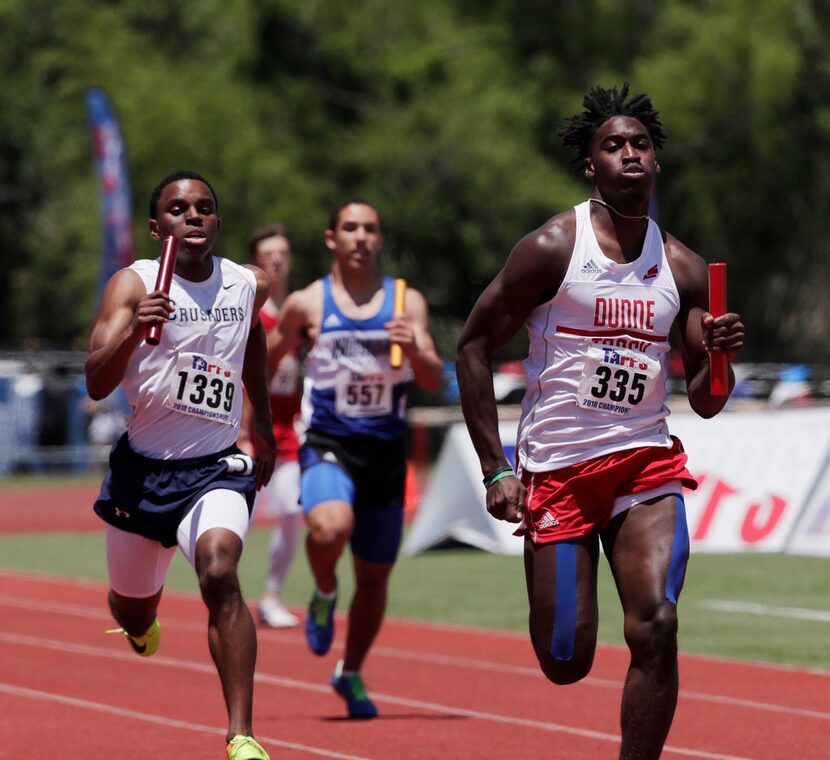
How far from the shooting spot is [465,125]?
117 feet

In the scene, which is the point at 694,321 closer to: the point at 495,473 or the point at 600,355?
the point at 600,355

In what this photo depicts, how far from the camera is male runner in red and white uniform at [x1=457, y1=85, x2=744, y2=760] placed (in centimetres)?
574

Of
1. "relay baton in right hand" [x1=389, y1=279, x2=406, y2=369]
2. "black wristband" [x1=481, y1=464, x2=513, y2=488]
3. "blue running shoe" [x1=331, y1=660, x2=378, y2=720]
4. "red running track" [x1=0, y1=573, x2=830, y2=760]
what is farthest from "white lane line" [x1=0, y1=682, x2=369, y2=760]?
"black wristband" [x1=481, y1=464, x2=513, y2=488]

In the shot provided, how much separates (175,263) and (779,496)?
10031 mm

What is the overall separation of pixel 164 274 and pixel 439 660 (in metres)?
4.90

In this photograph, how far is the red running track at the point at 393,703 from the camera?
7.65 m

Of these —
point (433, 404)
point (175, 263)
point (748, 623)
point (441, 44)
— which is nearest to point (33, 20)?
point (441, 44)

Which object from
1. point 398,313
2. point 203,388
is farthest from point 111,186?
point 203,388

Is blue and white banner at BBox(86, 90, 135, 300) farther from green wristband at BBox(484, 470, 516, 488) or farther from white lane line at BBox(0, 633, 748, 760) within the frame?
green wristband at BBox(484, 470, 516, 488)

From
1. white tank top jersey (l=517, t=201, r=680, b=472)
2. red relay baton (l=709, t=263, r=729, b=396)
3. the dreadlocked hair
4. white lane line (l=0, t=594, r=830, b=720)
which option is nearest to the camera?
red relay baton (l=709, t=263, r=729, b=396)

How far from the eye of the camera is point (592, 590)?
5.77m

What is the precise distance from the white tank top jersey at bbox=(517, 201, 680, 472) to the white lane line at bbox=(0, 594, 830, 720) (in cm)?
304

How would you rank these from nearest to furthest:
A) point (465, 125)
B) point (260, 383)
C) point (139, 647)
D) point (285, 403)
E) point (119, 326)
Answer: point (119, 326) → point (260, 383) → point (139, 647) → point (285, 403) → point (465, 125)

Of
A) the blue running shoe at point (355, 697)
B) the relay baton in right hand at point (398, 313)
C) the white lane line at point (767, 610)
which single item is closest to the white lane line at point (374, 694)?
the blue running shoe at point (355, 697)
